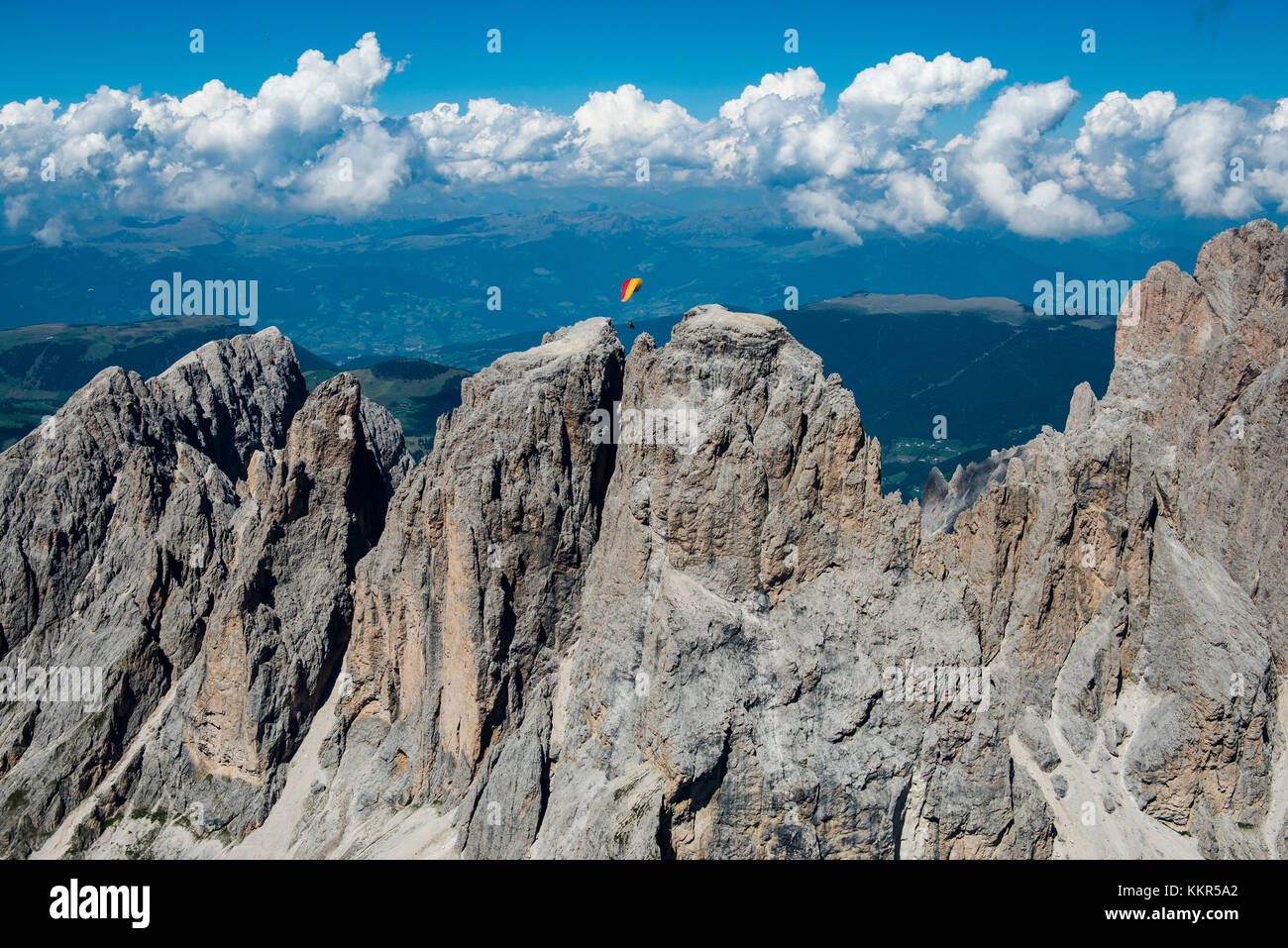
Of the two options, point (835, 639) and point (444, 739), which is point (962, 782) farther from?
point (444, 739)

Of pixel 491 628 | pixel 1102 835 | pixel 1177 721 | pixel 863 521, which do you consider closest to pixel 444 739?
pixel 491 628

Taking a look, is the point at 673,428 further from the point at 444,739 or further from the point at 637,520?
the point at 444,739

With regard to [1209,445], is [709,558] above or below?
below

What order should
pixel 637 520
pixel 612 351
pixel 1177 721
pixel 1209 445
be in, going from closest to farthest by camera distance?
pixel 637 520 < pixel 1177 721 < pixel 612 351 < pixel 1209 445

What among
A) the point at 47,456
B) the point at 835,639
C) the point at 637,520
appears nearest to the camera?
the point at 835,639

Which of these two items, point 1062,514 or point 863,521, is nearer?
point 863,521
